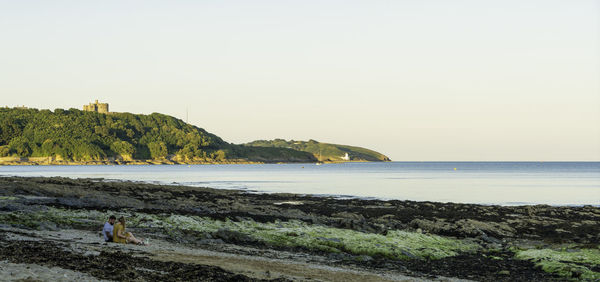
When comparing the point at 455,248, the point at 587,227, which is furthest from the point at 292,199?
the point at 455,248

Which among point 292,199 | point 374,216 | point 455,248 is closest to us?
point 455,248

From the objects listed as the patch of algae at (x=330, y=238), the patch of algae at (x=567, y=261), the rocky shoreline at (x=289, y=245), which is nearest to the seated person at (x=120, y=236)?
the rocky shoreline at (x=289, y=245)

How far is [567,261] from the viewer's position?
20906 millimetres

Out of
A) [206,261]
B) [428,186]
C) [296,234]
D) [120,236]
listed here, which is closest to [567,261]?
[296,234]

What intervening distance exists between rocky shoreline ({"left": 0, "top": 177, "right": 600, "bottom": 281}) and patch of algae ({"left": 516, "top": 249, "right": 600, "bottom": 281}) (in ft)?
0.12

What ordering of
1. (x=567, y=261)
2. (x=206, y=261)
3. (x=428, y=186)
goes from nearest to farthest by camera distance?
(x=206, y=261), (x=567, y=261), (x=428, y=186)

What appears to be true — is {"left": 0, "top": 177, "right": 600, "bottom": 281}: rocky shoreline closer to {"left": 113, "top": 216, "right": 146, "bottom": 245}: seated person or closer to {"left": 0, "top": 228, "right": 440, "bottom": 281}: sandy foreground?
{"left": 0, "top": 228, "right": 440, "bottom": 281}: sandy foreground

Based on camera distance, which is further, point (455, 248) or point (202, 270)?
point (455, 248)

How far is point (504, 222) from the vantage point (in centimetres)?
3353

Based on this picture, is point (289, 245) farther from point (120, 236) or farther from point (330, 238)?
point (120, 236)

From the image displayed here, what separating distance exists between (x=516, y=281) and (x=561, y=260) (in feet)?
13.9

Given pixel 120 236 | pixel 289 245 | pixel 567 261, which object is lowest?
pixel 567 261

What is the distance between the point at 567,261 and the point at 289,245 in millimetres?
10310

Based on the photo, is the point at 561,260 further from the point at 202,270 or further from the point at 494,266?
the point at 202,270
